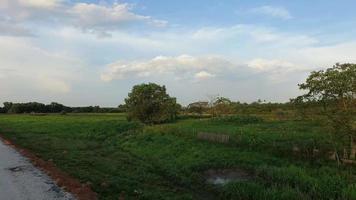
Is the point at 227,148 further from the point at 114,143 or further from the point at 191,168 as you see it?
the point at 114,143

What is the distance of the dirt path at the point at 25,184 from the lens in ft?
40.2

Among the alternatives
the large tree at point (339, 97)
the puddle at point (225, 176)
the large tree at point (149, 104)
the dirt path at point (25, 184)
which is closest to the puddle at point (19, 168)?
the dirt path at point (25, 184)

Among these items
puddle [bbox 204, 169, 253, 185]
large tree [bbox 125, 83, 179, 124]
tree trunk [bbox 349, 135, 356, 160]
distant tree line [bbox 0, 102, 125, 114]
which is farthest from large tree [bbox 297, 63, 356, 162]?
distant tree line [bbox 0, 102, 125, 114]

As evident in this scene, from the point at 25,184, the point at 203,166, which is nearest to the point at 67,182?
Answer: the point at 25,184

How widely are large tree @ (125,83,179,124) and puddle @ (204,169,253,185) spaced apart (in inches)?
1231

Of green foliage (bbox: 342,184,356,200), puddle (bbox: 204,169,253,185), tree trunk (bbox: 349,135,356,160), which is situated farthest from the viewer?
tree trunk (bbox: 349,135,356,160)

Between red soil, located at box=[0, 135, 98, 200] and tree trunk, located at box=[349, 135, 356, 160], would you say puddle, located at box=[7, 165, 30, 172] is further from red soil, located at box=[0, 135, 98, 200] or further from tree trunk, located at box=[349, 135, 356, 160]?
tree trunk, located at box=[349, 135, 356, 160]

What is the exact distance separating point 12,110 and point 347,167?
113986 millimetres

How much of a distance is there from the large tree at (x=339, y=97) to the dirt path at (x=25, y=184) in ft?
32.8

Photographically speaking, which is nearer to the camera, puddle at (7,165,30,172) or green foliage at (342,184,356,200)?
green foliage at (342,184,356,200)

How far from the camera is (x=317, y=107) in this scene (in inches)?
709

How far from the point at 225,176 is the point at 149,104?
3244cm

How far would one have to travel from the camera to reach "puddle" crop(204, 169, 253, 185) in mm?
15266

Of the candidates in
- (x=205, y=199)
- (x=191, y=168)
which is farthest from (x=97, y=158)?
(x=205, y=199)
